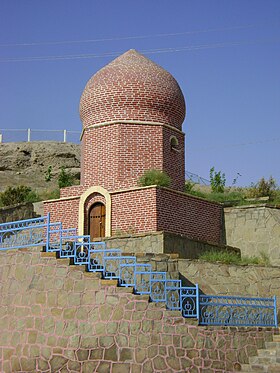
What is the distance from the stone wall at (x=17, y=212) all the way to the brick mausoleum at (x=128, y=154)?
3381 millimetres

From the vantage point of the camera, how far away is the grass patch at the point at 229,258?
15370 mm

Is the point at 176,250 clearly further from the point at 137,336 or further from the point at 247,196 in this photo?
the point at 247,196

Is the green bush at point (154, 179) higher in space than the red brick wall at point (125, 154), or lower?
lower

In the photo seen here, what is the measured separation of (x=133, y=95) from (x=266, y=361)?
405 inches

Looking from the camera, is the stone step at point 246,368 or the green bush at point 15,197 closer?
the stone step at point 246,368

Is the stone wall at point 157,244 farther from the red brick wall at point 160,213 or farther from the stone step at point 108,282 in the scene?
the stone step at point 108,282

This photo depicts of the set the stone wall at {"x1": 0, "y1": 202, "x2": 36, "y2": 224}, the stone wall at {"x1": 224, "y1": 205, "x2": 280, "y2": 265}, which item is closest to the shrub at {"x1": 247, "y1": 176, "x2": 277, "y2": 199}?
the stone wall at {"x1": 224, "y1": 205, "x2": 280, "y2": 265}

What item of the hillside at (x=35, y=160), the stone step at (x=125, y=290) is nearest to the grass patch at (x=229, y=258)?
the stone step at (x=125, y=290)

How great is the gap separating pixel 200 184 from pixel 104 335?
1837 cm

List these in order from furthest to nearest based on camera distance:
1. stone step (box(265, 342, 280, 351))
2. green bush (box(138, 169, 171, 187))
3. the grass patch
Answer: green bush (box(138, 169, 171, 187)), the grass patch, stone step (box(265, 342, 280, 351))

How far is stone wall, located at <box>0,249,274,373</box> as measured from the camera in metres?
10.6

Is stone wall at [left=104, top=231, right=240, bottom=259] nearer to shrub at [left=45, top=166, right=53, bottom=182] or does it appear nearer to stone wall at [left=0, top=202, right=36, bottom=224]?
stone wall at [left=0, top=202, right=36, bottom=224]

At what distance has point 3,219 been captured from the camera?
21.4 meters

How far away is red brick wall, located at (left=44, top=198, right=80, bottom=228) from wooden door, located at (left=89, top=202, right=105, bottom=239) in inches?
19.1
